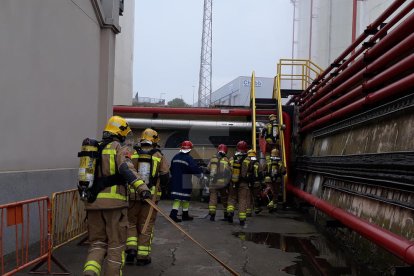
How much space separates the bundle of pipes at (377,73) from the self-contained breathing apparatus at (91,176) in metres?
3.30

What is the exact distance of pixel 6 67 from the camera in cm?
617

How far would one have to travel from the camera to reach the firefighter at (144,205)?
20.2ft

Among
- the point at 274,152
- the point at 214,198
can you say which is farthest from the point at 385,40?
the point at 274,152

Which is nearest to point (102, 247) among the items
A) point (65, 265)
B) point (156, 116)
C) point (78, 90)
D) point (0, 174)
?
point (65, 265)

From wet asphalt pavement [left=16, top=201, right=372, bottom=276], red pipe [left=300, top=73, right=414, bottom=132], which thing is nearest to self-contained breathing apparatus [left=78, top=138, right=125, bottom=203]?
wet asphalt pavement [left=16, top=201, right=372, bottom=276]

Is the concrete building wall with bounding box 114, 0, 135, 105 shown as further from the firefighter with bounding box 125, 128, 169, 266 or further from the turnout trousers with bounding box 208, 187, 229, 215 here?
the firefighter with bounding box 125, 128, 169, 266

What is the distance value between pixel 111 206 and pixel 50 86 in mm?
3567

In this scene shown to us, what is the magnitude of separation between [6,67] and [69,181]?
258cm

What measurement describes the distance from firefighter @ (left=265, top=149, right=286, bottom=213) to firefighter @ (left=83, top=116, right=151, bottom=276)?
7804 millimetres

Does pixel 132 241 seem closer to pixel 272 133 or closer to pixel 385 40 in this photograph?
pixel 385 40

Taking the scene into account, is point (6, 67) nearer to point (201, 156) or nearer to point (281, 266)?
point (281, 266)

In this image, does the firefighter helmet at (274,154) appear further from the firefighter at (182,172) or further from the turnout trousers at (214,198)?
the firefighter at (182,172)

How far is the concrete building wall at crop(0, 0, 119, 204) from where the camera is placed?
6254mm

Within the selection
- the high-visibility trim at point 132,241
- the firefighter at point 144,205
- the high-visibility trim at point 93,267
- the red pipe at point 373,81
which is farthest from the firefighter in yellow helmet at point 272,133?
the high-visibility trim at point 93,267
